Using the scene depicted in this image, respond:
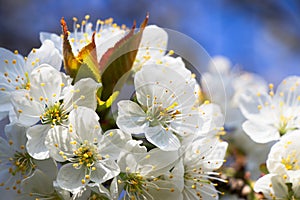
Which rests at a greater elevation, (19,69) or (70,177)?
(19,69)

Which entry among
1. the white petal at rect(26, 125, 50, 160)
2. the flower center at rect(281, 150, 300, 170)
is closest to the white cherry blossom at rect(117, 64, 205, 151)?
the white petal at rect(26, 125, 50, 160)

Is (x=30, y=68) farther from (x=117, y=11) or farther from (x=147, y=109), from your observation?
(x=117, y=11)

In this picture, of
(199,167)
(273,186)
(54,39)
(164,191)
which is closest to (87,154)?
(164,191)

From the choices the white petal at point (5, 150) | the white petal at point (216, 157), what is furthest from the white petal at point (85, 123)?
the white petal at point (216, 157)

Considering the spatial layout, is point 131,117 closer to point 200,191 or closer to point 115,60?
point 115,60

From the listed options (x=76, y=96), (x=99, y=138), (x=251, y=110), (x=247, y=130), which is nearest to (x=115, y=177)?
(x=99, y=138)

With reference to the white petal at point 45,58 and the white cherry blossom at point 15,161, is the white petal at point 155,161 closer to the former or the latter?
the white cherry blossom at point 15,161

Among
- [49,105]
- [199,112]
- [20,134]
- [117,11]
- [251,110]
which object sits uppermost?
[117,11]
